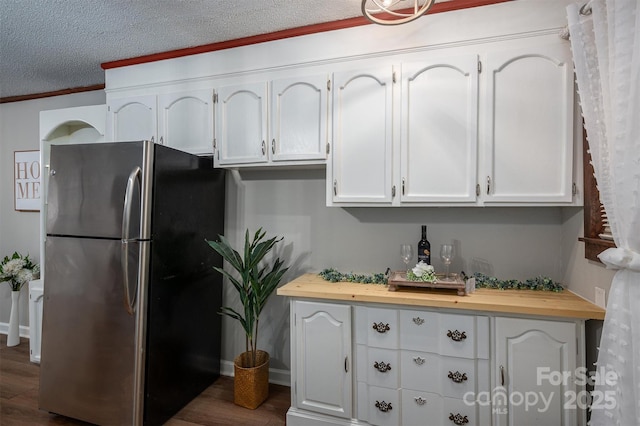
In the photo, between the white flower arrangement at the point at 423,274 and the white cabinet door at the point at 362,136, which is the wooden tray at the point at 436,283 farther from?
the white cabinet door at the point at 362,136

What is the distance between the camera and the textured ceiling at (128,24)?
6.35ft

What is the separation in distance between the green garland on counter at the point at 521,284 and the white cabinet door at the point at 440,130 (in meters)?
0.53

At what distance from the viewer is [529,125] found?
1.76 meters

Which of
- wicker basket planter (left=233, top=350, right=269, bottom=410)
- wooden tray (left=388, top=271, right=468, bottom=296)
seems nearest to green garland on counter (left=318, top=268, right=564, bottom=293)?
wooden tray (left=388, top=271, right=468, bottom=296)

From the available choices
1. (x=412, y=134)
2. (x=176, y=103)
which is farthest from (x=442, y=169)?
(x=176, y=103)

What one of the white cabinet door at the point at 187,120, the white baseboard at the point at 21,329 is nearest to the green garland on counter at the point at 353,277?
the white cabinet door at the point at 187,120

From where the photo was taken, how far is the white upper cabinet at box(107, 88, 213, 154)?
241 cm

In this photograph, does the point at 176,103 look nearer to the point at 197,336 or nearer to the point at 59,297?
the point at 59,297

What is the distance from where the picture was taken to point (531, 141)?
1761 mm

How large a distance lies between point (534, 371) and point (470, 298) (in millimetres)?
436

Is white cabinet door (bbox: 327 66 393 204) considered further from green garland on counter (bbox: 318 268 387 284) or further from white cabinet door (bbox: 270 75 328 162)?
green garland on counter (bbox: 318 268 387 284)

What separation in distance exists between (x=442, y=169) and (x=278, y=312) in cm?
163

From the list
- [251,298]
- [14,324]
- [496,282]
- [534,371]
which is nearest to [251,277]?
[251,298]

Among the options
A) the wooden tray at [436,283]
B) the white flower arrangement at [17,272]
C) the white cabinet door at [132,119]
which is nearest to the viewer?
the wooden tray at [436,283]
